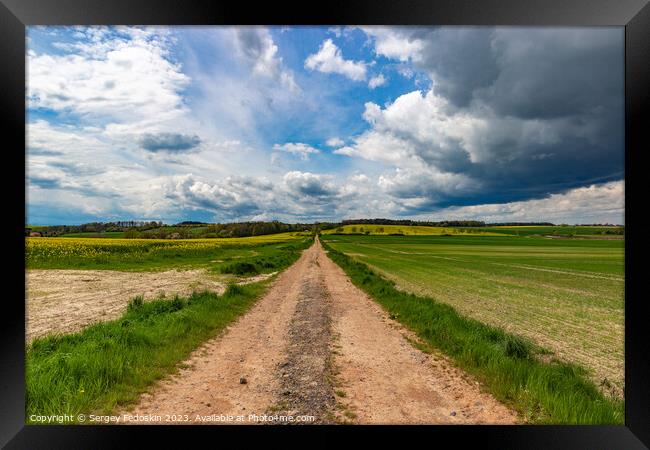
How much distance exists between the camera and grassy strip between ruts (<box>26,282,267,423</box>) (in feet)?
10.8

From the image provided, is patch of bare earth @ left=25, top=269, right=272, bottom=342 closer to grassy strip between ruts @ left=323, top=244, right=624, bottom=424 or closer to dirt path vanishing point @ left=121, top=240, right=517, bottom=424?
dirt path vanishing point @ left=121, top=240, right=517, bottom=424

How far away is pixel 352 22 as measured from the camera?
3.28 m

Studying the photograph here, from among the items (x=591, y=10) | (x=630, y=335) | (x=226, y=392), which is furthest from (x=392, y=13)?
(x=226, y=392)

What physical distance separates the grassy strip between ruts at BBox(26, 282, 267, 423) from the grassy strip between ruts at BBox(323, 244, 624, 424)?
4.53 m

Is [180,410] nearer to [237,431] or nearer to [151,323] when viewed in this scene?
[237,431]

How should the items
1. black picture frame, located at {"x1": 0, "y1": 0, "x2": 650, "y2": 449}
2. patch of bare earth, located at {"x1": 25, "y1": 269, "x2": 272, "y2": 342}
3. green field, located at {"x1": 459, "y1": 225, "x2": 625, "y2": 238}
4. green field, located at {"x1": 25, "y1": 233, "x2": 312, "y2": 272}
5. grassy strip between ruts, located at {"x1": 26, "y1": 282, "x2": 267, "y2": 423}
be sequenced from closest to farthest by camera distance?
black picture frame, located at {"x1": 0, "y1": 0, "x2": 650, "y2": 449} → grassy strip between ruts, located at {"x1": 26, "y1": 282, "x2": 267, "y2": 423} → patch of bare earth, located at {"x1": 25, "y1": 269, "x2": 272, "y2": 342} → green field, located at {"x1": 25, "y1": 233, "x2": 312, "y2": 272} → green field, located at {"x1": 459, "y1": 225, "x2": 625, "y2": 238}

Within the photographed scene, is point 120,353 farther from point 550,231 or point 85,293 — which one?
point 550,231

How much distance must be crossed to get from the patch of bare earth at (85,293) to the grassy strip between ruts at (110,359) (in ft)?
3.02

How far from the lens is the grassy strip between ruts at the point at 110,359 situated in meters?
3.31

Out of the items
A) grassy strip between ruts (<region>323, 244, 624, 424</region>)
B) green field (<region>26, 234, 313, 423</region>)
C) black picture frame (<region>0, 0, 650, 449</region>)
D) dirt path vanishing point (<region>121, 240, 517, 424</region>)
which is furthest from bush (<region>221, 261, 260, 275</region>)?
black picture frame (<region>0, 0, 650, 449</region>)

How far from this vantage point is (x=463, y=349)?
16.7ft

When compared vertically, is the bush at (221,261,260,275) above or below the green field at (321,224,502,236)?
below

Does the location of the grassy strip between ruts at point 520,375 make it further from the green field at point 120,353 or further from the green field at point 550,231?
the green field at point 550,231

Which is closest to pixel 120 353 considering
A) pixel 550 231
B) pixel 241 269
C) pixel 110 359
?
pixel 110 359
